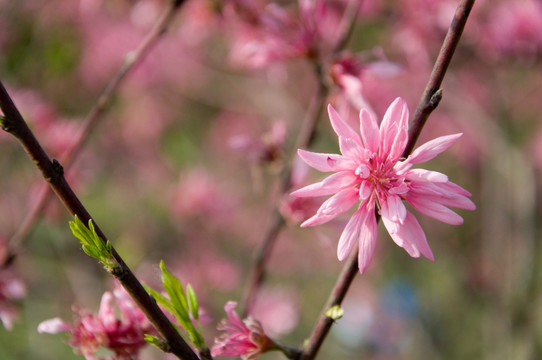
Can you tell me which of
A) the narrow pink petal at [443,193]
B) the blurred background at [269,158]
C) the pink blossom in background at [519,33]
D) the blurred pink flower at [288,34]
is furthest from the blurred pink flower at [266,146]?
the pink blossom in background at [519,33]

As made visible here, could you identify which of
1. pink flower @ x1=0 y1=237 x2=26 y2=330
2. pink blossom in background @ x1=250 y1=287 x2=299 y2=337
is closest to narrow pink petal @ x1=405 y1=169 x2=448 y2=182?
pink flower @ x1=0 y1=237 x2=26 y2=330

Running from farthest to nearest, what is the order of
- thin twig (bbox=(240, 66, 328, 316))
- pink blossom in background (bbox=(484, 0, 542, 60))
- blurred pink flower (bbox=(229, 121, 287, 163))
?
pink blossom in background (bbox=(484, 0, 542, 60)) < blurred pink flower (bbox=(229, 121, 287, 163)) < thin twig (bbox=(240, 66, 328, 316))

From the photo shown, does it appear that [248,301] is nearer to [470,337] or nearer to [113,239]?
[113,239]

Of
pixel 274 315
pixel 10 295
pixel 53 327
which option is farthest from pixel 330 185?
pixel 274 315

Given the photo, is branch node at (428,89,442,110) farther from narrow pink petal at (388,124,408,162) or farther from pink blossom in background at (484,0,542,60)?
pink blossom in background at (484,0,542,60)

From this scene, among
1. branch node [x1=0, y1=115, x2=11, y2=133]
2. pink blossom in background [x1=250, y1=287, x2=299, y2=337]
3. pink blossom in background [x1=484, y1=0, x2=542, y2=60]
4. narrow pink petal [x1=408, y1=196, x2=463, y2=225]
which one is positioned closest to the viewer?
branch node [x1=0, y1=115, x2=11, y2=133]

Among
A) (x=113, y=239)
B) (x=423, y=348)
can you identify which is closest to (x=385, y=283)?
(x=423, y=348)
